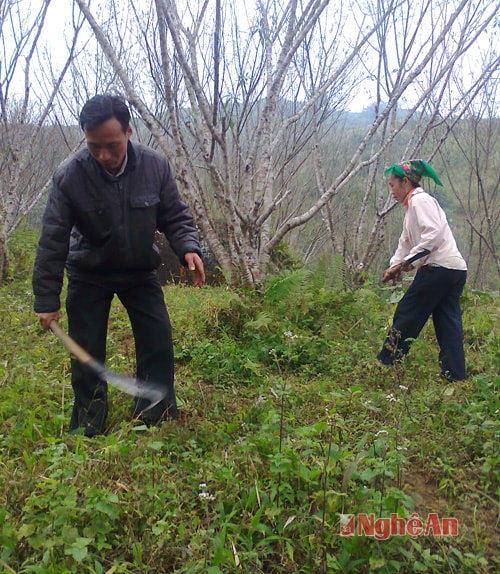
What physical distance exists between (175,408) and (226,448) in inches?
19.5

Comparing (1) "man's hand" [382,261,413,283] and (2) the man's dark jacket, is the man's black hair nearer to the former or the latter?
(2) the man's dark jacket

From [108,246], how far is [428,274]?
8.37 feet

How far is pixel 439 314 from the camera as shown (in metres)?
4.17

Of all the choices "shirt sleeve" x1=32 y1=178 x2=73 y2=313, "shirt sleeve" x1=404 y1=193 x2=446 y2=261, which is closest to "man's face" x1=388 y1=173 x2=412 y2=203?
"shirt sleeve" x1=404 y1=193 x2=446 y2=261

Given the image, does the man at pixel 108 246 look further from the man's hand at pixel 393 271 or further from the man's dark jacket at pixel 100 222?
the man's hand at pixel 393 271

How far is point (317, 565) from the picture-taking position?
6.39 feet

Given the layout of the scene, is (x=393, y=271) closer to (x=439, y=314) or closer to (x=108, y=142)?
(x=439, y=314)

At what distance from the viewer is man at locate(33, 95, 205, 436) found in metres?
2.66

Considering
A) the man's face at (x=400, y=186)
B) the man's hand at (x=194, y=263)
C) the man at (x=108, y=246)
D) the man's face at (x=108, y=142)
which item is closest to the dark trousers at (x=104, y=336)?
the man at (x=108, y=246)

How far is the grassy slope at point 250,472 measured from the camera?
1.99m

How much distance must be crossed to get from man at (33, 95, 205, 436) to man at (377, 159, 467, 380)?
1916mm

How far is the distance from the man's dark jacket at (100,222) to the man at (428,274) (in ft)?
6.65

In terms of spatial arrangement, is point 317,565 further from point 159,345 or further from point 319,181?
point 319,181

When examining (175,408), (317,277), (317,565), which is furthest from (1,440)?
(317,277)
